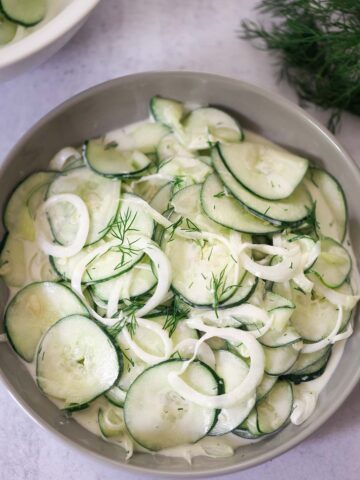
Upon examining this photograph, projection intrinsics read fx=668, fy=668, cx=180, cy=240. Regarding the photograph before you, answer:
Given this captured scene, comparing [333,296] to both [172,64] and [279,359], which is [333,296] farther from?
[172,64]

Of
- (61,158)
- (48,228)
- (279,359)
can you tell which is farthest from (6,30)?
(279,359)

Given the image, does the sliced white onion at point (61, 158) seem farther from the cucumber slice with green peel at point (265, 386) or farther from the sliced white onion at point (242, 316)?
the cucumber slice with green peel at point (265, 386)

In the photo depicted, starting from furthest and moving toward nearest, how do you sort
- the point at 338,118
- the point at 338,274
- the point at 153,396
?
1. the point at 338,118
2. the point at 338,274
3. the point at 153,396

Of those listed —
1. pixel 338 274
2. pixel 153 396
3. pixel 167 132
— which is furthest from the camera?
pixel 167 132

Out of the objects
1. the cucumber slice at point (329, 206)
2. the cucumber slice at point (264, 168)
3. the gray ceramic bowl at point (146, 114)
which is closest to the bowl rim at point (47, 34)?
the gray ceramic bowl at point (146, 114)

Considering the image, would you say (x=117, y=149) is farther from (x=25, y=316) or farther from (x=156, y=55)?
(x=25, y=316)

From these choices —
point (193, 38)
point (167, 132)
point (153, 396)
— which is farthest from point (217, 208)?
point (193, 38)

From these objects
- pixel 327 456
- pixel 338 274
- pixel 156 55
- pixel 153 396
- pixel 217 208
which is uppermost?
pixel 156 55
